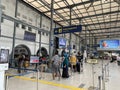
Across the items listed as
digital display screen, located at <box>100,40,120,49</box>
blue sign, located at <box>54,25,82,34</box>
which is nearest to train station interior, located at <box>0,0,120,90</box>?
blue sign, located at <box>54,25,82,34</box>

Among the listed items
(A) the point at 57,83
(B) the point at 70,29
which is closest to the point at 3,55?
(A) the point at 57,83

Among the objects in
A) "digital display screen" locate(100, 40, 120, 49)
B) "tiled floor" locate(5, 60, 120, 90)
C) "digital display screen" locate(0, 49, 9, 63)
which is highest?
"digital display screen" locate(100, 40, 120, 49)

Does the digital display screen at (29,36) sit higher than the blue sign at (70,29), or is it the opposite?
the blue sign at (70,29)

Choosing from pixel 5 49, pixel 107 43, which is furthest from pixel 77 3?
pixel 107 43

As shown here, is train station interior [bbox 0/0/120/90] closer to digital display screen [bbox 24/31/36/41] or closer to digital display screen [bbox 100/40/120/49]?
digital display screen [bbox 24/31/36/41]

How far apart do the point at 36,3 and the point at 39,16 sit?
2851 millimetres

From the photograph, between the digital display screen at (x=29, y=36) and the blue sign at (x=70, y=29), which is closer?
the blue sign at (x=70, y=29)

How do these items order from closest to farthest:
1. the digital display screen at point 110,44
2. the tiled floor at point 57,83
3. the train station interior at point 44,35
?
1. the tiled floor at point 57,83
2. the train station interior at point 44,35
3. the digital display screen at point 110,44

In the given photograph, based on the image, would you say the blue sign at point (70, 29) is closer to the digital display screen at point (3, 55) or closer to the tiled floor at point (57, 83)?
the tiled floor at point (57, 83)

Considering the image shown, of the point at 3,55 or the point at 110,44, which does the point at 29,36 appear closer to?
the point at 3,55

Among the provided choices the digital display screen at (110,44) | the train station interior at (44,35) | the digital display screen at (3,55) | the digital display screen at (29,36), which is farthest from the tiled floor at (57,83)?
the digital display screen at (110,44)

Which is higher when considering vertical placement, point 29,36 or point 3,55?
point 29,36

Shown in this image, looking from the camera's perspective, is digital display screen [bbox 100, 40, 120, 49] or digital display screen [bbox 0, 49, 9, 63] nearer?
digital display screen [bbox 0, 49, 9, 63]

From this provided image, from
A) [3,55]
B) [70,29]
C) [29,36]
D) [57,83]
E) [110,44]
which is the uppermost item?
[70,29]
